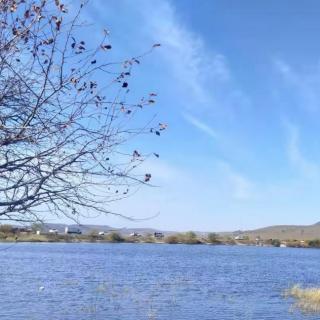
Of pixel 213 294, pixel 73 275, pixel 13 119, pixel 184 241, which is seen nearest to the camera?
pixel 13 119

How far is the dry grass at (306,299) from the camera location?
34.4m

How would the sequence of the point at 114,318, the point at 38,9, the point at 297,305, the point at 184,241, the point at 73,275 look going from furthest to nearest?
the point at 184,241 → the point at 73,275 → the point at 297,305 → the point at 114,318 → the point at 38,9

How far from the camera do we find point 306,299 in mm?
37062

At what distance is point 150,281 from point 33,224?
41842 millimetres

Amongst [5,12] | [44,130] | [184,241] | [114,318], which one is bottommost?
[114,318]

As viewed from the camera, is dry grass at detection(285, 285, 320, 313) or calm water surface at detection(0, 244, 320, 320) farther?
dry grass at detection(285, 285, 320, 313)

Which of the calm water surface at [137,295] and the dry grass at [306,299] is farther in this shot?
the dry grass at [306,299]

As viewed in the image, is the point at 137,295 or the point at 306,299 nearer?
the point at 306,299

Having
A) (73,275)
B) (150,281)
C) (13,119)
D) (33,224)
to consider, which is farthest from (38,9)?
(73,275)

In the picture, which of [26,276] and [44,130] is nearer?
[44,130]

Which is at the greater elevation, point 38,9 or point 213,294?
point 38,9

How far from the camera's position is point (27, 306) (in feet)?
105

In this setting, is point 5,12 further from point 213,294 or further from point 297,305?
point 213,294

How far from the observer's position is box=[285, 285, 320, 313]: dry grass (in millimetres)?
34431
